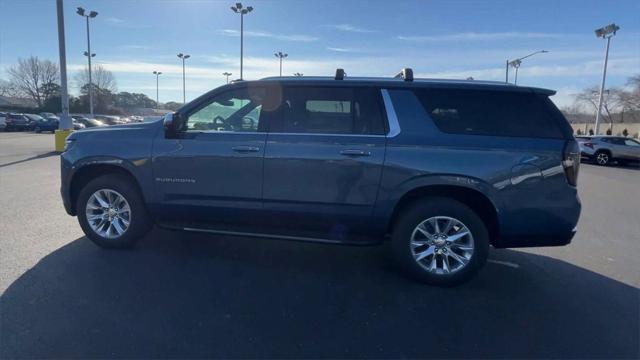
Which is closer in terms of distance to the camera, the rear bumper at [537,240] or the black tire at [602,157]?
the rear bumper at [537,240]

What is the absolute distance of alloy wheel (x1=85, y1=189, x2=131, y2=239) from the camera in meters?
4.77

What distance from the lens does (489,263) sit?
4.83m

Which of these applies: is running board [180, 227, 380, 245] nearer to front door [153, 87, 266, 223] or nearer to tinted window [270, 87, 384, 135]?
front door [153, 87, 266, 223]

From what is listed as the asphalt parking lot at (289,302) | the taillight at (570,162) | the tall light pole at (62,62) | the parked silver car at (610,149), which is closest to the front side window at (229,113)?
the asphalt parking lot at (289,302)

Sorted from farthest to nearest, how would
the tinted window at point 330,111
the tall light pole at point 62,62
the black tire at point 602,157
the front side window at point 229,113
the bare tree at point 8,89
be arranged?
the bare tree at point 8,89 → the black tire at point 602,157 → the tall light pole at point 62,62 → the front side window at point 229,113 → the tinted window at point 330,111

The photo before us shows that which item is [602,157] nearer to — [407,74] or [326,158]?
[407,74]

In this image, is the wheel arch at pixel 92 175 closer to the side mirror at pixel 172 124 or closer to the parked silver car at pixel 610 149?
the side mirror at pixel 172 124

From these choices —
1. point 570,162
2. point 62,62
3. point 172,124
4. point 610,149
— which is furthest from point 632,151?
point 62,62

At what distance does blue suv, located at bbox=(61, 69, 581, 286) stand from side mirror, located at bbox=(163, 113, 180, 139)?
0.01m

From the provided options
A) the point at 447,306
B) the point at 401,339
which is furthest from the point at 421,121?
the point at 401,339

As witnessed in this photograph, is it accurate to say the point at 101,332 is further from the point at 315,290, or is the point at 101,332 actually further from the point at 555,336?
the point at 555,336

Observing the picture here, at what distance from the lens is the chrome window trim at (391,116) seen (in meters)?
4.11

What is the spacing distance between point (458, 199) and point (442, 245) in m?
0.50

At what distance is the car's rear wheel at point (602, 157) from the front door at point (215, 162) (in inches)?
864
